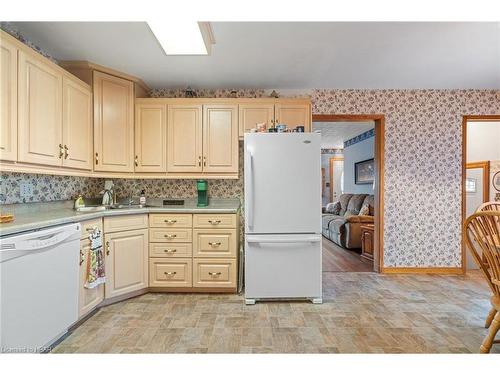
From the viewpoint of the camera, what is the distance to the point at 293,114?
3.26m

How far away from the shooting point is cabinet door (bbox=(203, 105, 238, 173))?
3215 mm

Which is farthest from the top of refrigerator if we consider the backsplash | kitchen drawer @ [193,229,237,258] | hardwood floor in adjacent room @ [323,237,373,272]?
the backsplash

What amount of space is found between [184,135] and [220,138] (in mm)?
411

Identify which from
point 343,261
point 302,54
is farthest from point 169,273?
point 343,261

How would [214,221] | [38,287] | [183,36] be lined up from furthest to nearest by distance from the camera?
[214,221] < [183,36] < [38,287]

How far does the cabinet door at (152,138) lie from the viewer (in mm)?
3180

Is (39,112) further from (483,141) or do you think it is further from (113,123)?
(483,141)

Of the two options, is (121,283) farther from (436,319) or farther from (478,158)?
(478,158)

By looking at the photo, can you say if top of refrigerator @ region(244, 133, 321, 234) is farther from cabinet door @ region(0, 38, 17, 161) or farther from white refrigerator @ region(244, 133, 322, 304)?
cabinet door @ region(0, 38, 17, 161)

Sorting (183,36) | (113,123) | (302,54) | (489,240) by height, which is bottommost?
(489,240)

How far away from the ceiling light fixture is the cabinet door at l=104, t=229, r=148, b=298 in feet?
5.65

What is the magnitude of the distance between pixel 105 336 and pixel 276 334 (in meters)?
1.25
